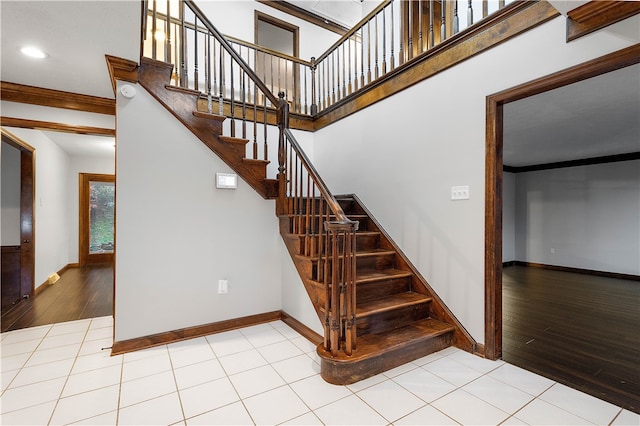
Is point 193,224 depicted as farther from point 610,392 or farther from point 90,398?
point 610,392

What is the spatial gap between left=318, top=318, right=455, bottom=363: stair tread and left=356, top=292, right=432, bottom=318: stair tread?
184mm

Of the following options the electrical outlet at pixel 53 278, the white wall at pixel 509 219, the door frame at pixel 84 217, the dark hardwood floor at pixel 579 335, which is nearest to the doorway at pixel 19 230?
the electrical outlet at pixel 53 278

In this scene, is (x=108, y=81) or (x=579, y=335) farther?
(x=579, y=335)

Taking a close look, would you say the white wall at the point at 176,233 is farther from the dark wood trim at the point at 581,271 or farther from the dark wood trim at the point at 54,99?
the dark wood trim at the point at 581,271

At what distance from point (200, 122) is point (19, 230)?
3.19m

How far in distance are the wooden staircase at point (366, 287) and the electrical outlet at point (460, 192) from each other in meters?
0.84

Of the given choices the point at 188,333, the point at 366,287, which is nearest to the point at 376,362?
the point at 366,287

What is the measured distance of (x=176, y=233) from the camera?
280 cm

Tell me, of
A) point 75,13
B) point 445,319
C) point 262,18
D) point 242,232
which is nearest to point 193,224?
point 242,232

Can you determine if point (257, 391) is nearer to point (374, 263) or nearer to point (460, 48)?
point (374, 263)

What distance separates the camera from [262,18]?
5.61m

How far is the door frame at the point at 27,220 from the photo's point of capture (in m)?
3.97

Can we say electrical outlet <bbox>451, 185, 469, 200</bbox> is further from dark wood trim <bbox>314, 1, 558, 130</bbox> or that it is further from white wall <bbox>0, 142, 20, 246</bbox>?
white wall <bbox>0, 142, 20, 246</bbox>

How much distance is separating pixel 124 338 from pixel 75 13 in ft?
7.80
